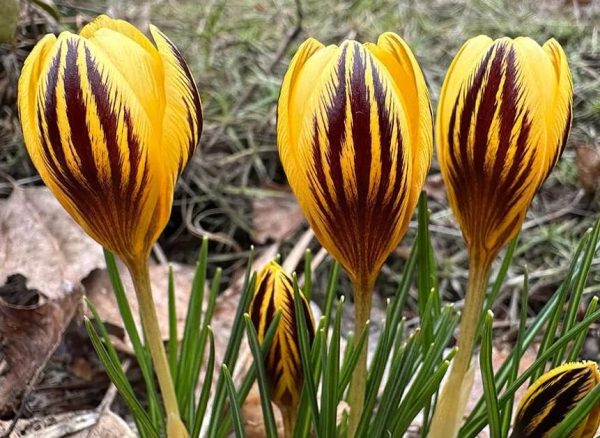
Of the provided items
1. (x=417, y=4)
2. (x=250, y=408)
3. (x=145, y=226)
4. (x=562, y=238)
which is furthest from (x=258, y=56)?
(x=145, y=226)

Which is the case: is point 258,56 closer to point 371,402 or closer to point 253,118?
point 253,118

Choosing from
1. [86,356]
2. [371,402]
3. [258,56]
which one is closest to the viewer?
[371,402]

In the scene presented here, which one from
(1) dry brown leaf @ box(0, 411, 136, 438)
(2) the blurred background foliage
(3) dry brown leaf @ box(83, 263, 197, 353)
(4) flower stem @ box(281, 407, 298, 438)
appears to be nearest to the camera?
(4) flower stem @ box(281, 407, 298, 438)

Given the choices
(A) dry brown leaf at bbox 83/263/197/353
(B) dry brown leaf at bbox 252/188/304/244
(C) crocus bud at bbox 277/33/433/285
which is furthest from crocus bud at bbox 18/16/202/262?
(B) dry brown leaf at bbox 252/188/304/244

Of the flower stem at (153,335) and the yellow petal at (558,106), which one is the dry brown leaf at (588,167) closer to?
the yellow petal at (558,106)

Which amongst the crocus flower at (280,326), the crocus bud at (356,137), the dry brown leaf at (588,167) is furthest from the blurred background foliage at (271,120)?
the crocus bud at (356,137)

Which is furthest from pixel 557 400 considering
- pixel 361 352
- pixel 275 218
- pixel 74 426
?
pixel 275 218

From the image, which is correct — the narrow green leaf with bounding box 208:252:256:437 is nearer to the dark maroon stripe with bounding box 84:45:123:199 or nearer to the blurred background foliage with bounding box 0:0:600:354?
the dark maroon stripe with bounding box 84:45:123:199
